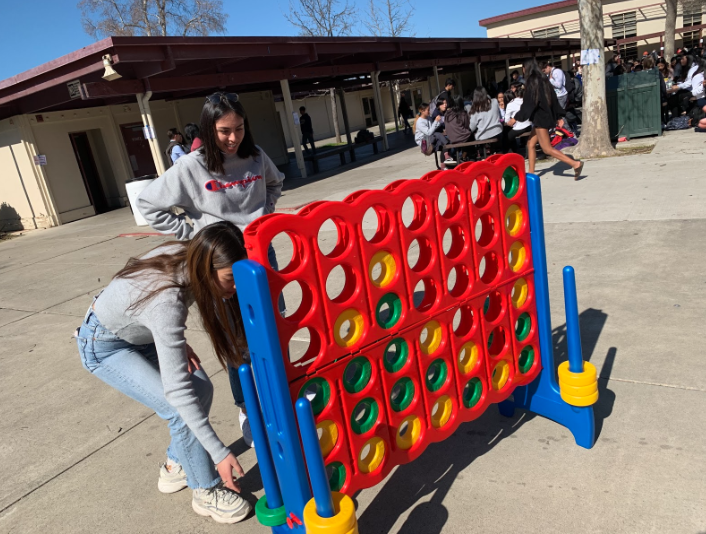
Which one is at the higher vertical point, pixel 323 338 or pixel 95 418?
pixel 323 338

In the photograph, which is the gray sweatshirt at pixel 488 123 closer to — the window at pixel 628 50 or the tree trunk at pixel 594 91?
the tree trunk at pixel 594 91

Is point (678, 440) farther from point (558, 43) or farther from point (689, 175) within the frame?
point (558, 43)

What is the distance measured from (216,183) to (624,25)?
46.3m

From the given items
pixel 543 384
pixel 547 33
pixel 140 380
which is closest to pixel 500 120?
pixel 543 384

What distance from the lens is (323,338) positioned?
1.93m

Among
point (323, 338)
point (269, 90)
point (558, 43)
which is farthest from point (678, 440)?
point (558, 43)

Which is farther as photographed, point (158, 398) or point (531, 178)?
point (531, 178)

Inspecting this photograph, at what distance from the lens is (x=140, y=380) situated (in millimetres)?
2387

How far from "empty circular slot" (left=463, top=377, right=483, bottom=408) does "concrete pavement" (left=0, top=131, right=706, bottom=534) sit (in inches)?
11.0

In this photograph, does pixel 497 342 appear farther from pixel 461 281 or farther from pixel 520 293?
pixel 461 281

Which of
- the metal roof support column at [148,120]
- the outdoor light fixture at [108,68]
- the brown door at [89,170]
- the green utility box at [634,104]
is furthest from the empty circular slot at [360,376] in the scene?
the brown door at [89,170]

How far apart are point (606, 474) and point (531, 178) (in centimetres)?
131

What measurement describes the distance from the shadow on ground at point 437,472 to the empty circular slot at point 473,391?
278mm

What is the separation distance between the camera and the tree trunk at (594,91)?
9344 mm
